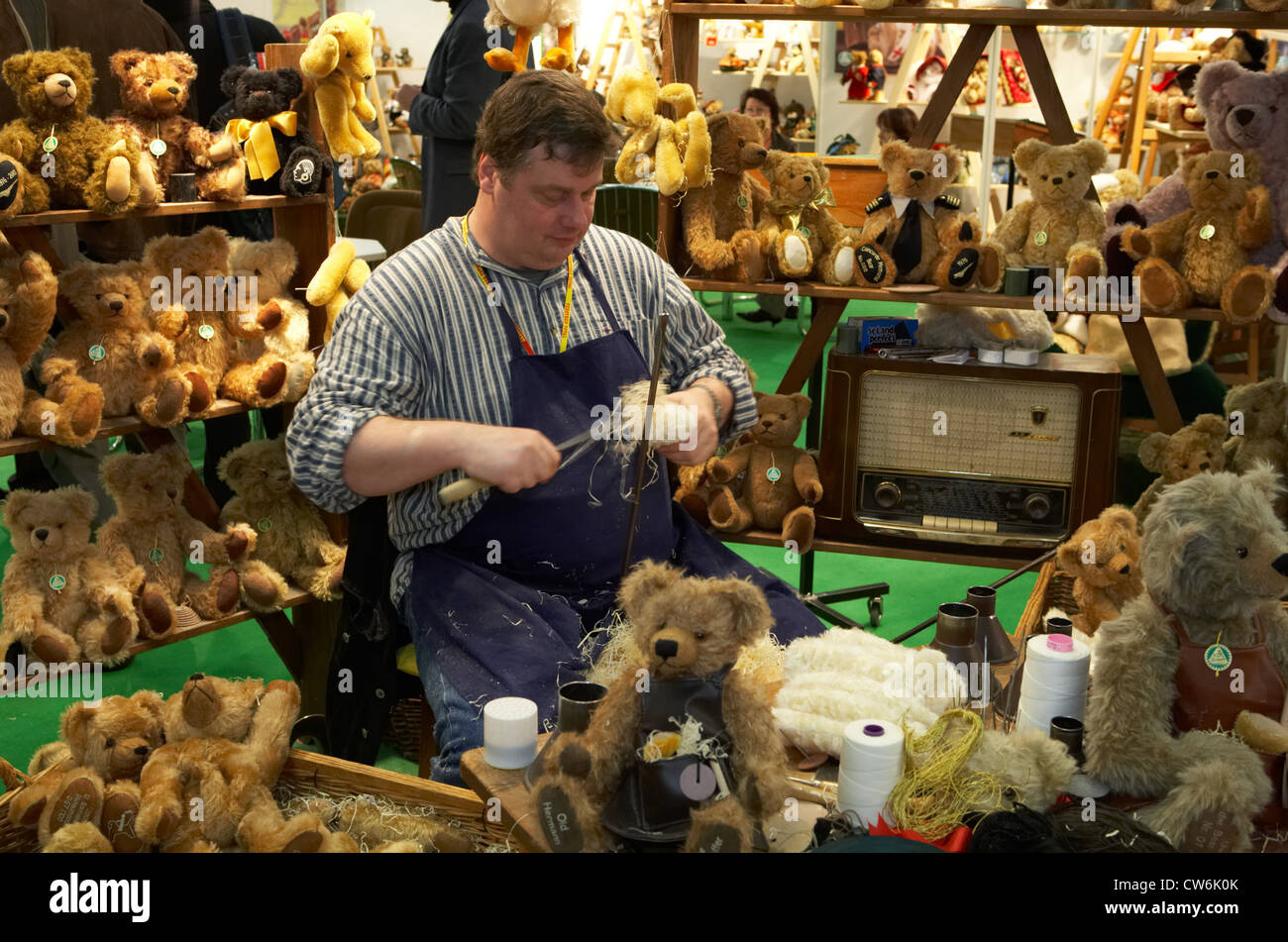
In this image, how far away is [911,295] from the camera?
9.96ft

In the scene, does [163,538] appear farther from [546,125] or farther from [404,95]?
Answer: [404,95]

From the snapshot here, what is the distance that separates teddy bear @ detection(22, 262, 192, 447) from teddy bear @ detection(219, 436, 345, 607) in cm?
27

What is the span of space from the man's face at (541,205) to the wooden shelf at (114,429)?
3.18ft

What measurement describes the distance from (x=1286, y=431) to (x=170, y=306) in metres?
2.67

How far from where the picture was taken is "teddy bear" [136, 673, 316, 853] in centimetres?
181

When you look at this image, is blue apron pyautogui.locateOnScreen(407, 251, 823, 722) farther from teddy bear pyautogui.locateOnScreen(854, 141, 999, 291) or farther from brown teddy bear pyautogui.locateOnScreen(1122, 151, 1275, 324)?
brown teddy bear pyautogui.locateOnScreen(1122, 151, 1275, 324)

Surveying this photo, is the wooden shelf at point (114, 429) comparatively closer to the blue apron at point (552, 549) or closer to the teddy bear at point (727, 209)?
the blue apron at point (552, 549)

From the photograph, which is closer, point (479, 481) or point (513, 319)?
point (479, 481)

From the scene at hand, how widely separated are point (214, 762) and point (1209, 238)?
240cm

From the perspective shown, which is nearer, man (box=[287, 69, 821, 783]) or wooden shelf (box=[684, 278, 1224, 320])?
man (box=[287, 69, 821, 783])

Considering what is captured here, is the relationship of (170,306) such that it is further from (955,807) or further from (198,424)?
(198,424)

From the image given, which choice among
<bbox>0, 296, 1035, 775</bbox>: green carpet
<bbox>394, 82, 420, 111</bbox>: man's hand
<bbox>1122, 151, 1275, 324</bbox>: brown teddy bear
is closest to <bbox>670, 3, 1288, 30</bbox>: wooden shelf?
<bbox>1122, 151, 1275, 324</bbox>: brown teddy bear

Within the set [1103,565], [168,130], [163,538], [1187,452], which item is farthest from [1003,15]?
[163,538]
